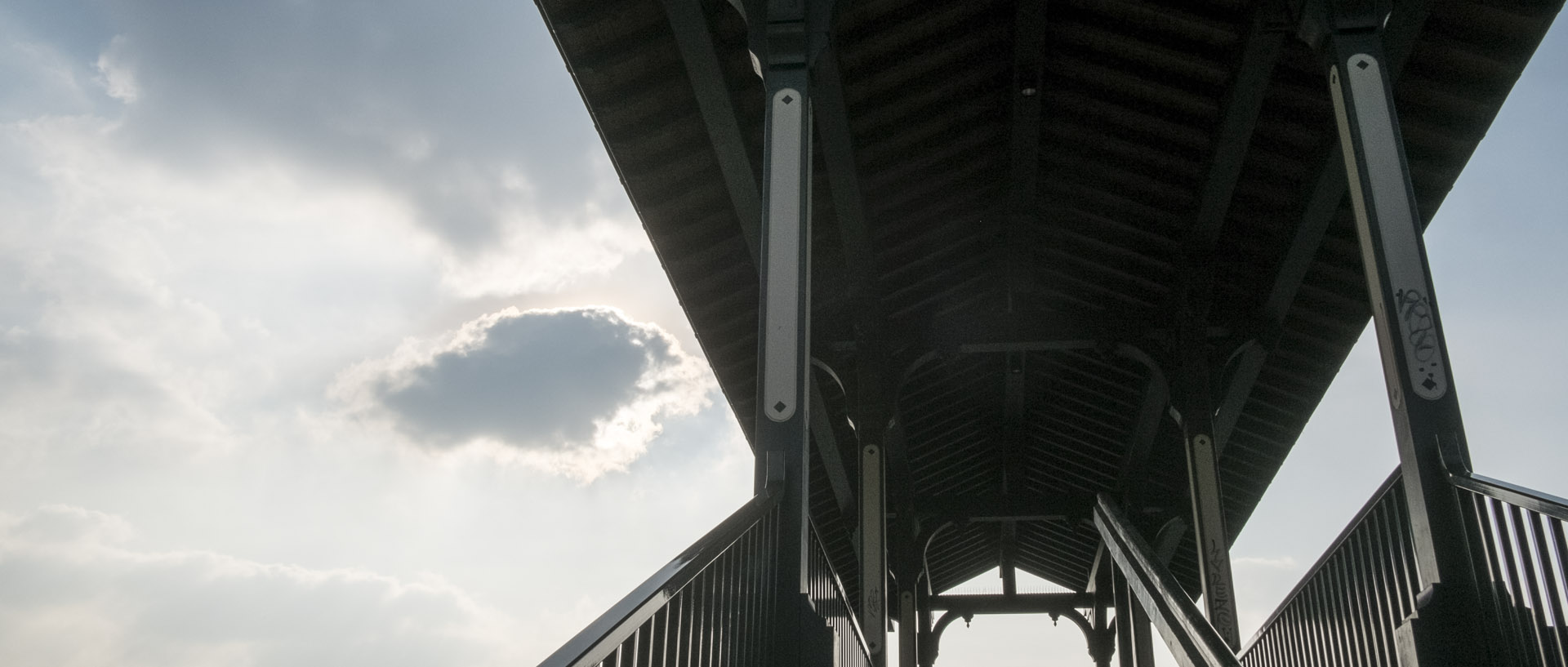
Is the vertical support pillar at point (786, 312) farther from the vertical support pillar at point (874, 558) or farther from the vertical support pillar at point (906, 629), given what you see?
the vertical support pillar at point (906, 629)

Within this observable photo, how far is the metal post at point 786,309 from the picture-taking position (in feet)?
14.5

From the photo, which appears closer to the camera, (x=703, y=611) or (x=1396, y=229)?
(x=703, y=611)

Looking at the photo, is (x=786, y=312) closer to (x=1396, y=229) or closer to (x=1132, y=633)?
(x=1396, y=229)

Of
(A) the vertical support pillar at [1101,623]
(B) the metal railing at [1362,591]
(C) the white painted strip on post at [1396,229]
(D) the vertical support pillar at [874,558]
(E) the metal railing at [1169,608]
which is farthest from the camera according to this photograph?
(A) the vertical support pillar at [1101,623]

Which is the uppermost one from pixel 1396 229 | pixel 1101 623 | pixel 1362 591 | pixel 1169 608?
pixel 1101 623

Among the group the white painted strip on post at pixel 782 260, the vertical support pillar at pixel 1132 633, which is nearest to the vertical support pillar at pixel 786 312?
the white painted strip on post at pixel 782 260

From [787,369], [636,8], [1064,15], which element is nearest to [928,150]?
[1064,15]

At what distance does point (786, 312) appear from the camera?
4910 mm

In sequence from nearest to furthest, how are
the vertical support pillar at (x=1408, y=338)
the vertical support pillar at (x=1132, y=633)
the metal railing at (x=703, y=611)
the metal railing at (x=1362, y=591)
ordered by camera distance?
1. the metal railing at (x=703, y=611)
2. the vertical support pillar at (x=1408, y=338)
3. the metal railing at (x=1362, y=591)
4. the vertical support pillar at (x=1132, y=633)

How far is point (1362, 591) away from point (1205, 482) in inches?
151

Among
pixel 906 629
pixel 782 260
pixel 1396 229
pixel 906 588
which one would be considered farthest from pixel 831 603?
pixel 906 588

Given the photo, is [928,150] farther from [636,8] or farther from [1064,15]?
[636,8]

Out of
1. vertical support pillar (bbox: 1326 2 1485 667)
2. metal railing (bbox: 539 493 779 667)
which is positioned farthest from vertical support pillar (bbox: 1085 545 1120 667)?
metal railing (bbox: 539 493 779 667)

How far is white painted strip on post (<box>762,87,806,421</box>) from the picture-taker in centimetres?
478
